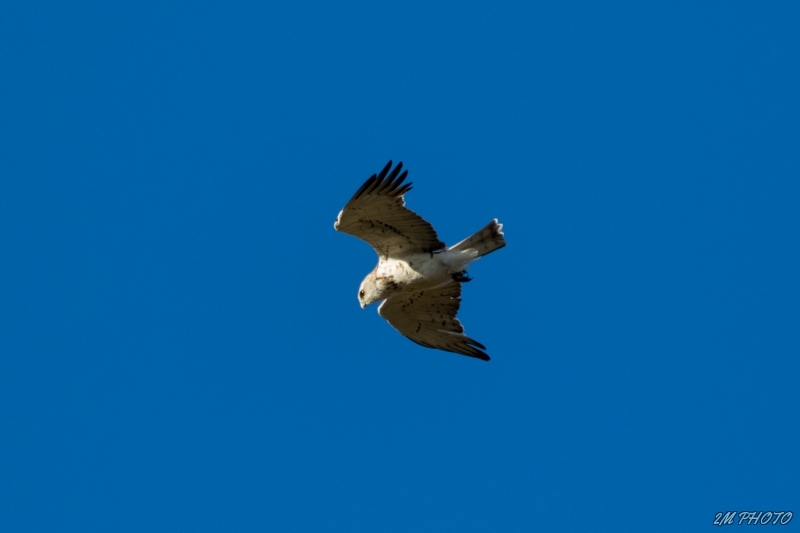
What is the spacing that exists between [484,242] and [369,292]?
181 centimetres

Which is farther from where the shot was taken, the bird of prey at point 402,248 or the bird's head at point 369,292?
the bird's head at point 369,292

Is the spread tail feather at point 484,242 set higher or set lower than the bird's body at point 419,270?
higher

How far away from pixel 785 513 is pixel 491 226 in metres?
5.64

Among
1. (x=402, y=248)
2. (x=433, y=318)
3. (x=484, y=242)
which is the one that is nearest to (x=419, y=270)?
(x=402, y=248)

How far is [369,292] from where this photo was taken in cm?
1473

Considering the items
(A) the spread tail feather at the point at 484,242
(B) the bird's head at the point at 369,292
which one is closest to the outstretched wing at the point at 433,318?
(B) the bird's head at the point at 369,292

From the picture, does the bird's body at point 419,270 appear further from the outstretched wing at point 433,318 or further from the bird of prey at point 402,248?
the outstretched wing at point 433,318

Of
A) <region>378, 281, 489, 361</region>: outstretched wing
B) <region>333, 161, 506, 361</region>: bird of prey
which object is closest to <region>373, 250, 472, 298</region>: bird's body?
<region>333, 161, 506, 361</region>: bird of prey

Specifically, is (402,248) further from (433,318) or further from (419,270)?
(433,318)

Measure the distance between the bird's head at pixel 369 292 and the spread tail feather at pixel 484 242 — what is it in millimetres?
1240

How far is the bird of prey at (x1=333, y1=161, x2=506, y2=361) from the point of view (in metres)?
13.7

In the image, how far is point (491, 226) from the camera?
14141 mm

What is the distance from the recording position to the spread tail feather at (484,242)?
14141mm

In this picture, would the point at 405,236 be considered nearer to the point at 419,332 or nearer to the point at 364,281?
the point at 364,281
